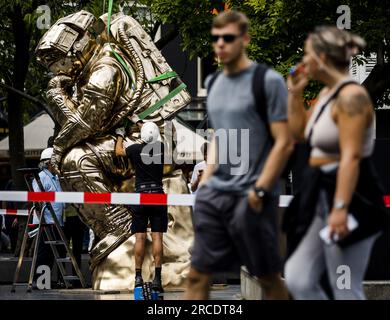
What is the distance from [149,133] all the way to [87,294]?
6.58 ft

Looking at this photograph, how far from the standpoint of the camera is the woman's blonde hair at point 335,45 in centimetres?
704

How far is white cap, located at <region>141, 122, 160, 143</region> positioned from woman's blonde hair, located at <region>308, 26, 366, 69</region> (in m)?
6.68

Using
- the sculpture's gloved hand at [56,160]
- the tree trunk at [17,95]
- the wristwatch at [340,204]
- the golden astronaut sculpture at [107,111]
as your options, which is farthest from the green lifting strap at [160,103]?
the tree trunk at [17,95]

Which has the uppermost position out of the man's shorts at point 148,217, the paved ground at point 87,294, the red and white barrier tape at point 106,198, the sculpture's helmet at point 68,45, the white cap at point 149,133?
the sculpture's helmet at point 68,45

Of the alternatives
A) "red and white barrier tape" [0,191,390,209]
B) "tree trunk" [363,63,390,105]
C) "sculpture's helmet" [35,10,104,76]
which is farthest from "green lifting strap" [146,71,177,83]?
"tree trunk" [363,63,390,105]

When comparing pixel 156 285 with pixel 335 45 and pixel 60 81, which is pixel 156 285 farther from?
pixel 335 45

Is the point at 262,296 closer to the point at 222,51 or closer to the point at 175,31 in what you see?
the point at 222,51

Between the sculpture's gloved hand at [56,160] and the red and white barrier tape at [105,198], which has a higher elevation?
the sculpture's gloved hand at [56,160]

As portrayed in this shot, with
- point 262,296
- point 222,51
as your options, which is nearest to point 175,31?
point 262,296

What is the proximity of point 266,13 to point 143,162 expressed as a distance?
25.8 ft

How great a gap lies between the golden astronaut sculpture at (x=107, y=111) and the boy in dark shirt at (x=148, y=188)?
3.28ft

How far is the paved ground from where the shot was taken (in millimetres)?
13672

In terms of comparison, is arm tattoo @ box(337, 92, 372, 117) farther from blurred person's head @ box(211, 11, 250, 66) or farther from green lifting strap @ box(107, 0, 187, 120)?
green lifting strap @ box(107, 0, 187, 120)

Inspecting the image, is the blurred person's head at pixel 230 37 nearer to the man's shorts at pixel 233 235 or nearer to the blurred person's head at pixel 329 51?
the blurred person's head at pixel 329 51
